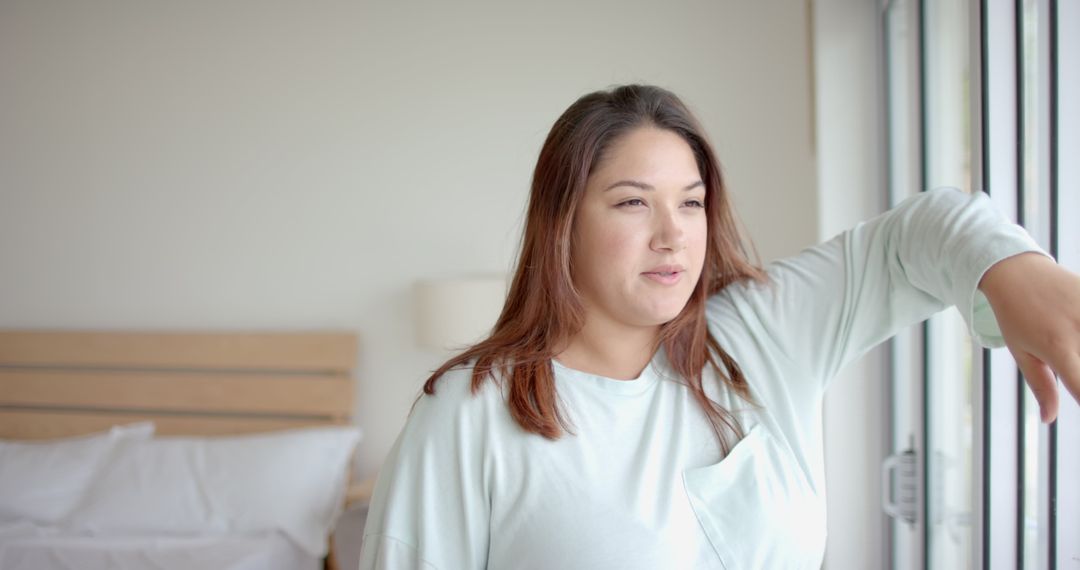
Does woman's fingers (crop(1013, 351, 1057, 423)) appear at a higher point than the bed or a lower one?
higher

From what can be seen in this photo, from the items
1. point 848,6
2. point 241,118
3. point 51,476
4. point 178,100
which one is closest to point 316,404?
point 51,476

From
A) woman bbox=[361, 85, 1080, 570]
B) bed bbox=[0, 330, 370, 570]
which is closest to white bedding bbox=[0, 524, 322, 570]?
bed bbox=[0, 330, 370, 570]

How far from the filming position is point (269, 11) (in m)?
3.14

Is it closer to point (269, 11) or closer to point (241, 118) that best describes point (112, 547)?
point (241, 118)

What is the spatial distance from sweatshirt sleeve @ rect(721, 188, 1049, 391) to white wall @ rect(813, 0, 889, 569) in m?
1.04

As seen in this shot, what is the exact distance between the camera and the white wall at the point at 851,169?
2.00 m

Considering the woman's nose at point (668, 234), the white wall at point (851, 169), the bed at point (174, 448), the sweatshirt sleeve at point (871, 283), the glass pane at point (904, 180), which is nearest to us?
the sweatshirt sleeve at point (871, 283)

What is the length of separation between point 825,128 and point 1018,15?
3.18 ft

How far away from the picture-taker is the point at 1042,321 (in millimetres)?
656

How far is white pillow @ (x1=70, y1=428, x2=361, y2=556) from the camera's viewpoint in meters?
2.67

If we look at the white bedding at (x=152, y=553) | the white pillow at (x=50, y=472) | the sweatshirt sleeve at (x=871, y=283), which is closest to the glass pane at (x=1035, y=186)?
the sweatshirt sleeve at (x=871, y=283)

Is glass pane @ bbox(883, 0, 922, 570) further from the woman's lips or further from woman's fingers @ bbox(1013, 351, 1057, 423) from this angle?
woman's fingers @ bbox(1013, 351, 1057, 423)

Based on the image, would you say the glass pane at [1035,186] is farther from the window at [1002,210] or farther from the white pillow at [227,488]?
the white pillow at [227,488]

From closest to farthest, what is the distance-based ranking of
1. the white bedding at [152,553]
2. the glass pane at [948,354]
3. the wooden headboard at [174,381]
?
the glass pane at [948,354] → the white bedding at [152,553] → the wooden headboard at [174,381]
